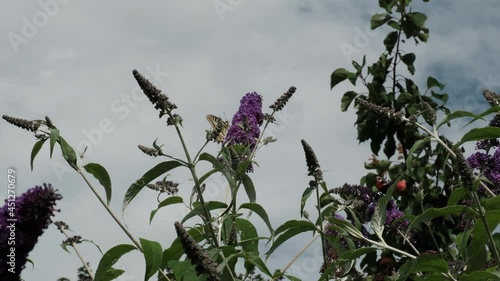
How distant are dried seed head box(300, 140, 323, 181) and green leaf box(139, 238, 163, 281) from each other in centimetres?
60

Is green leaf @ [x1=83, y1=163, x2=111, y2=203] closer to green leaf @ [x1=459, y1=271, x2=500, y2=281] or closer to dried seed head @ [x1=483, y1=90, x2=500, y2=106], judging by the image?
green leaf @ [x1=459, y1=271, x2=500, y2=281]

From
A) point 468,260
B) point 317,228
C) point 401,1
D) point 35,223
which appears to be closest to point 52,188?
point 35,223

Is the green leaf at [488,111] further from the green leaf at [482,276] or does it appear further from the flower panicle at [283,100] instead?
the flower panicle at [283,100]

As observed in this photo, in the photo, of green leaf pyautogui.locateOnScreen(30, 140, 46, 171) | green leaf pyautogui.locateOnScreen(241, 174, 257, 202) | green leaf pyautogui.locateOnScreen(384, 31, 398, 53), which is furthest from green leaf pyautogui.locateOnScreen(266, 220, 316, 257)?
green leaf pyautogui.locateOnScreen(384, 31, 398, 53)

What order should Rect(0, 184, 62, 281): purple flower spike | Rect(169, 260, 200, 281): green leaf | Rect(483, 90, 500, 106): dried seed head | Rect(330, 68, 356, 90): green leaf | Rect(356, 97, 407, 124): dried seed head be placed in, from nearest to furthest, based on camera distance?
Rect(0, 184, 62, 281): purple flower spike < Rect(169, 260, 200, 281): green leaf < Rect(356, 97, 407, 124): dried seed head < Rect(483, 90, 500, 106): dried seed head < Rect(330, 68, 356, 90): green leaf

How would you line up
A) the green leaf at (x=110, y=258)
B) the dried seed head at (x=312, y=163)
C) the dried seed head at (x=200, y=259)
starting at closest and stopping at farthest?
the dried seed head at (x=200, y=259), the green leaf at (x=110, y=258), the dried seed head at (x=312, y=163)

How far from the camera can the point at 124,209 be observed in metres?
2.73

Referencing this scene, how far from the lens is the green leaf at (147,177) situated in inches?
106

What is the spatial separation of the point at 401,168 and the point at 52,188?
4.77 metres

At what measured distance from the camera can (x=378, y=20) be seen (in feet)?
21.9

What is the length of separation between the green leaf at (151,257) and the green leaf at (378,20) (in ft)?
15.3

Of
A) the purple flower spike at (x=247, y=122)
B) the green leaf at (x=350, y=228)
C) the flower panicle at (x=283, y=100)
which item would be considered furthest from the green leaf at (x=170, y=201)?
the flower panicle at (x=283, y=100)

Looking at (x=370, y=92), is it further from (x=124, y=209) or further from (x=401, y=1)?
(x=124, y=209)

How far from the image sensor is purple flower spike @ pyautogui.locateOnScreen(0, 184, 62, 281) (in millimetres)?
1775
